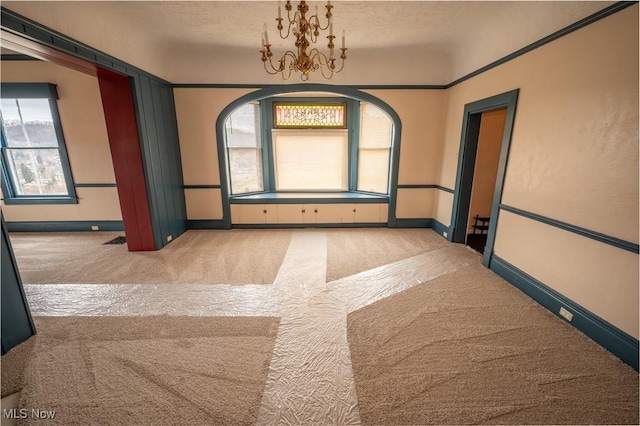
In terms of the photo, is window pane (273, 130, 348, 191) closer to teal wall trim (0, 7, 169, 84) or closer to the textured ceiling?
the textured ceiling

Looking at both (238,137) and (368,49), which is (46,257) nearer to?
(238,137)

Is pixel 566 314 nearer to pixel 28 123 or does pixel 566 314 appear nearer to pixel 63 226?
pixel 63 226

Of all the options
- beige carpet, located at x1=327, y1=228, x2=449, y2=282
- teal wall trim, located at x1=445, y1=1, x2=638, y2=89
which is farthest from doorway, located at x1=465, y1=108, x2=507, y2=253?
teal wall trim, located at x1=445, y1=1, x2=638, y2=89

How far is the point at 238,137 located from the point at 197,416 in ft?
14.6

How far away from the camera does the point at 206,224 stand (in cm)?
485

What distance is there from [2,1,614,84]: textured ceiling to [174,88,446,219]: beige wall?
254 millimetres

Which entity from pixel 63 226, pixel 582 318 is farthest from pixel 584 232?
pixel 63 226

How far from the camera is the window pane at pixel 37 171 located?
174 inches

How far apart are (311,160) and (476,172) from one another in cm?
304

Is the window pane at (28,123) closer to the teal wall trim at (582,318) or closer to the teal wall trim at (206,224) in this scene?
the teal wall trim at (206,224)

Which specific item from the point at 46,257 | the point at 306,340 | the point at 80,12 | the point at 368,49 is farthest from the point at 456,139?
the point at 46,257

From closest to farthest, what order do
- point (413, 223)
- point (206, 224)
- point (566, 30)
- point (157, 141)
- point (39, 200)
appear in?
point (566, 30) → point (157, 141) → point (39, 200) → point (206, 224) → point (413, 223)

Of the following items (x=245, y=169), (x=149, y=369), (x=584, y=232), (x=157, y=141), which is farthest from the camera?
(x=245, y=169)

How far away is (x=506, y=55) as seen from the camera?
2.92 meters
